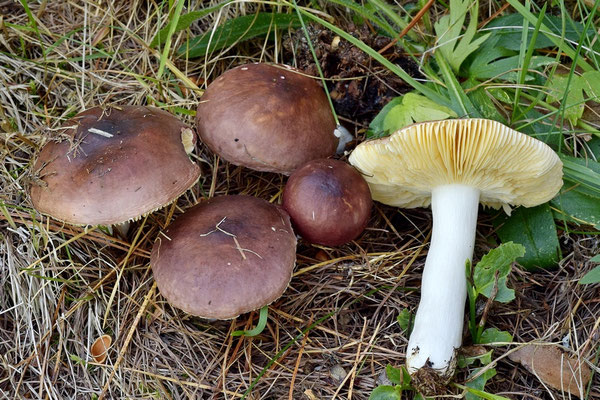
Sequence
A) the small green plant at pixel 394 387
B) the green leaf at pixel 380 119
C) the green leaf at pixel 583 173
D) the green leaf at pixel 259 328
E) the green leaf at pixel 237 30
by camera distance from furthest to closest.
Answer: the green leaf at pixel 237 30 → the green leaf at pixel 380 119 → the green leaf at pixel 583 173 → the green leaf at pixel 259 328 → the small green plant at pixel 394 387

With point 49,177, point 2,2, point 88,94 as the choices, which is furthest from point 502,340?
point 2,2

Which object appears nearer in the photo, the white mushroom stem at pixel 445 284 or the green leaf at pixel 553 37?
the white mushroom stem at pixel 445 284

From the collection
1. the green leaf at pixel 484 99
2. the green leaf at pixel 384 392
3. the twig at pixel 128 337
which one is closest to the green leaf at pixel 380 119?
the green leaf at pixel 484 99

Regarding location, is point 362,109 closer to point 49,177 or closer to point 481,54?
point 481,54

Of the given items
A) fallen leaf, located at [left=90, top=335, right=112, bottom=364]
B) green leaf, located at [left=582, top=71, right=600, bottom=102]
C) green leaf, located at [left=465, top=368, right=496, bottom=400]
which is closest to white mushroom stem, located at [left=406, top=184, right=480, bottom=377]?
green leaf, located at [left=465, top=368, right=496, bottom=400]

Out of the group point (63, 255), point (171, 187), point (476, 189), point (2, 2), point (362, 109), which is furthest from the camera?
point (2, 2)

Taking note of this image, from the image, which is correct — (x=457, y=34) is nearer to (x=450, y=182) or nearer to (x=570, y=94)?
(x=570, y=94)

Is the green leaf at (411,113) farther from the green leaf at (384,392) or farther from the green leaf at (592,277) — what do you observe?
the green leaf at (384,392)
